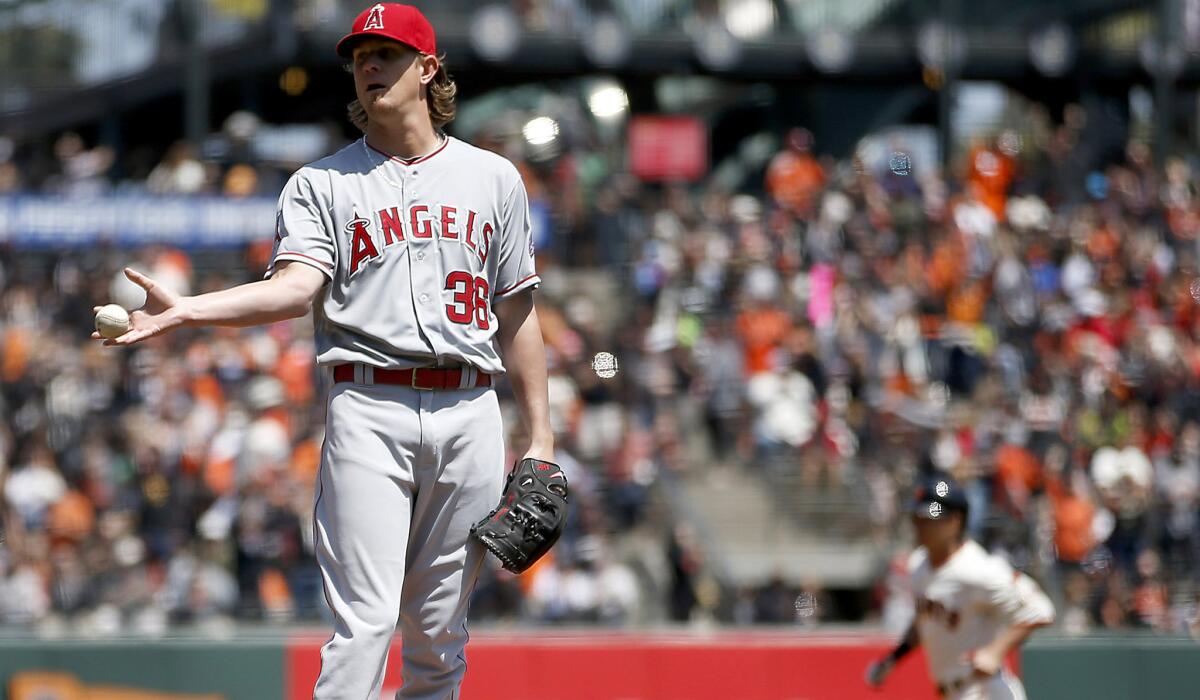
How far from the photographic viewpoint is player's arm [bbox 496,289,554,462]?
4.53 meters

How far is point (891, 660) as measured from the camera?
7.42 meters

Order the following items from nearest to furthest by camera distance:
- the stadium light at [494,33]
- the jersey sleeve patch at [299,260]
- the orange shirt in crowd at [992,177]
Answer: the jersey sleeve patch at [299,260]
the orange shirt in crowd at [992,177]
the stadium light at [494,33]

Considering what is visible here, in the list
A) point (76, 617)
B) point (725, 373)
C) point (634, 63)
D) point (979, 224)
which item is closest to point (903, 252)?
point (979, 224)

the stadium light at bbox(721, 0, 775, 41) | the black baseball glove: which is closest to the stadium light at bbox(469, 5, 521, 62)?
the stadium light at bbox(721, 0, 775, 41)

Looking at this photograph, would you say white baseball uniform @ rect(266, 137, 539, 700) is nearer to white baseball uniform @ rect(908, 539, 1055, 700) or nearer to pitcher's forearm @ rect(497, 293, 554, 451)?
pitcher's forearm @ rect(497, 293, 554, 451)

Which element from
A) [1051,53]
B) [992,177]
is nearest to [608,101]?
[992,177]

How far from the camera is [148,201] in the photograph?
1497 cm

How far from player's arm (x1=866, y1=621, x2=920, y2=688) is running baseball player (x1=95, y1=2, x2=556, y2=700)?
340 cm

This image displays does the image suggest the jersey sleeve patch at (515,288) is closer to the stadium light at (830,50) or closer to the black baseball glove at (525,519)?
the black baseball glove at (525,519)

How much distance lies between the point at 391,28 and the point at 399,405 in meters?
0.95

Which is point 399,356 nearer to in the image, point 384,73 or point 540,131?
point 384,73

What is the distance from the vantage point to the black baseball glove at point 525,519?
14.0 feet

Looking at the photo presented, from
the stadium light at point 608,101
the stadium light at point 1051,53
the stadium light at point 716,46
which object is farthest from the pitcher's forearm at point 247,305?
the stadium light at point 1051,53

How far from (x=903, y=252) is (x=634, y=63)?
510 cm
